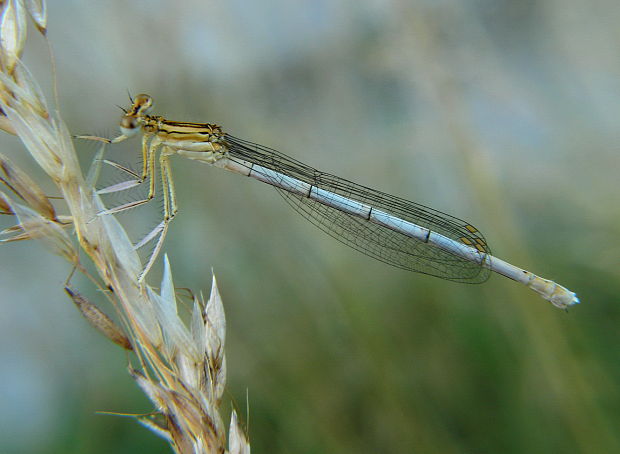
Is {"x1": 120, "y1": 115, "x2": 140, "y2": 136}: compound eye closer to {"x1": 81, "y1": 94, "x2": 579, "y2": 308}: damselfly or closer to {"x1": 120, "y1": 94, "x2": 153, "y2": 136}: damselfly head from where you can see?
{"x1": 120, "y1": 94, "x2": 153, "y2": 136}: damselfly head

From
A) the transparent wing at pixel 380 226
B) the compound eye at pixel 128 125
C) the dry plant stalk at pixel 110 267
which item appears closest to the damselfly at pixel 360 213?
the transparent wing at pixel 380 226

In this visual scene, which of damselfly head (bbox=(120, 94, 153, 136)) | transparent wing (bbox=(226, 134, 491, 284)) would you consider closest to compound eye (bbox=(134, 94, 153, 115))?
damselfly head (bbox=(120, 94, 153, 136))

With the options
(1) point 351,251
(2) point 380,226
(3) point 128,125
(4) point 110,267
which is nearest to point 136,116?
(3) point 128,125

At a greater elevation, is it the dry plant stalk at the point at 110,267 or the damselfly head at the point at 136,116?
the damselfly head at the point at 136,116

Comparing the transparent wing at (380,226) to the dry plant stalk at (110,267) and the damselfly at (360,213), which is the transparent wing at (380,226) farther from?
the dry plant stalk at (110,267)

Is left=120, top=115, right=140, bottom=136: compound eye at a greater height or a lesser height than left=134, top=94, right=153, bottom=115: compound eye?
lesser

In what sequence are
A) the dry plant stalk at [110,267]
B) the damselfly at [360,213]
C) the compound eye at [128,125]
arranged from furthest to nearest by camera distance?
1. the damselfly at [360,213]
2. the compound eye at [128,125]
3. the dry plant stalk at [110,267]
